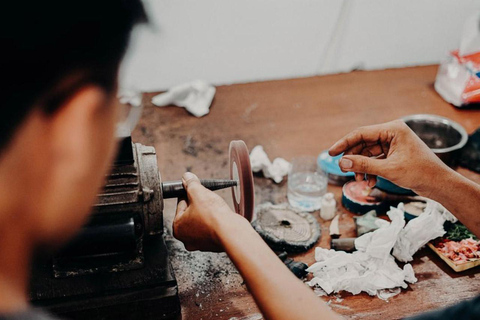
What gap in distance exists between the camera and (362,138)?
158cm

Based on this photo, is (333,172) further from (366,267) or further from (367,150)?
(366,267)

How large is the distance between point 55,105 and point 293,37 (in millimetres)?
2647

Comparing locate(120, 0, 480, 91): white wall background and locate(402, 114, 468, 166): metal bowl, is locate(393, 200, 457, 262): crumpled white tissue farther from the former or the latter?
locate(120, 0, 480, 91): white wall background

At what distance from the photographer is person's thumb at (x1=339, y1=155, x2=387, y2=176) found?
148cm

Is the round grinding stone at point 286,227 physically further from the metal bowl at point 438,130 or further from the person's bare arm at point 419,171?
the metal bowl at point 438,130

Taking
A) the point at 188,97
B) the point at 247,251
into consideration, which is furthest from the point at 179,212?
the point at 188,97

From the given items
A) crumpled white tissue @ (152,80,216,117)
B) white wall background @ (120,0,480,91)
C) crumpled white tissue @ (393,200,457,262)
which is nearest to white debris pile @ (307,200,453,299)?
crumpled white tissue @ (393,200,457,262)

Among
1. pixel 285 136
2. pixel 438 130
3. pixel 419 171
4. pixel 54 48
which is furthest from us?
pixel 285 136

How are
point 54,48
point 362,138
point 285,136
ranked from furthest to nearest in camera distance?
1. point 285,136
2. point 362,138
3. point 54,48

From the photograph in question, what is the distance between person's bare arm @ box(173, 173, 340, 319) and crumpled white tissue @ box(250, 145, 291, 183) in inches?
22.8

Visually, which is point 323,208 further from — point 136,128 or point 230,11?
point 230,11

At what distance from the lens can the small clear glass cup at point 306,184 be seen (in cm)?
177

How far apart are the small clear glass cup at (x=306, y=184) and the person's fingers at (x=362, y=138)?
0.24 metres

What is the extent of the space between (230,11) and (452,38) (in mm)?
1671
